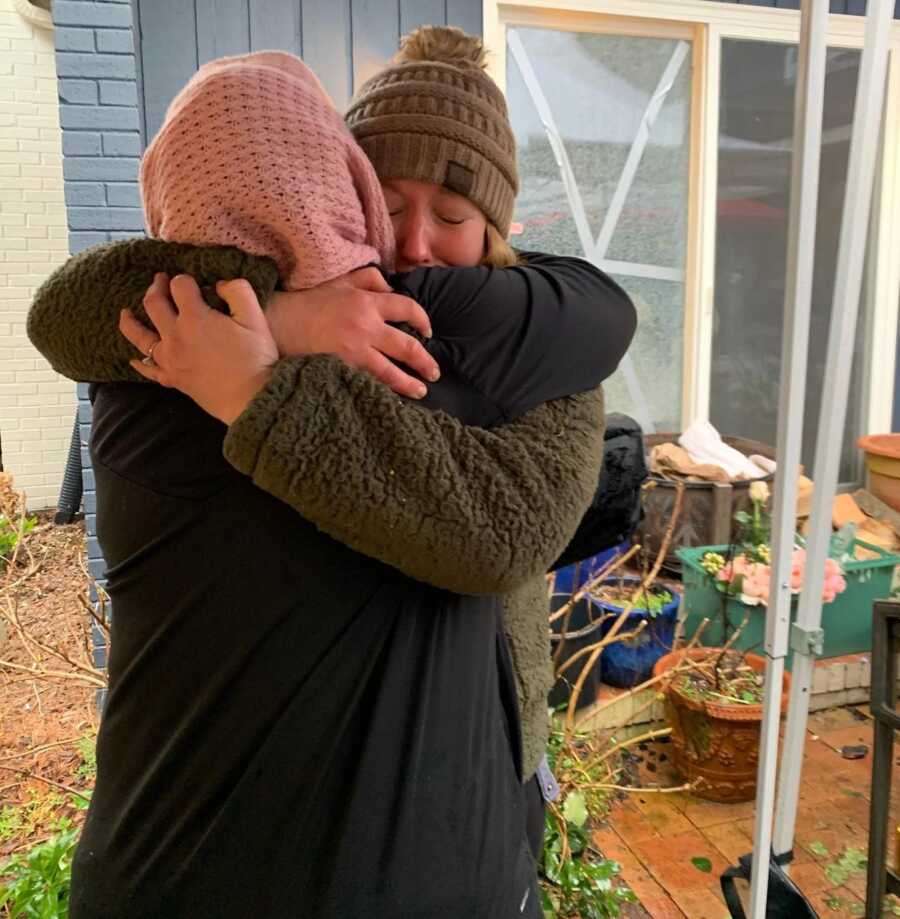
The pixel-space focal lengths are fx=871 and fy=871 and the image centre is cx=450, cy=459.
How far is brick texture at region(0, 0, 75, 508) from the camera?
6.09 meters

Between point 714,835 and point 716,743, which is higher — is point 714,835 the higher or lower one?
the lower one

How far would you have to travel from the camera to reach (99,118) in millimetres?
3049

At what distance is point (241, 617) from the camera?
28.8 inches

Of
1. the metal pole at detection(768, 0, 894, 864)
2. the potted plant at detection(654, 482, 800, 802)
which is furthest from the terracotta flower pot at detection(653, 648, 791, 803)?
the metal pole at detection(768, 0, 894, 864)

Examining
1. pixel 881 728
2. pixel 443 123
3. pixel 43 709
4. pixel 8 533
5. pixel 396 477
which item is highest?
pixel 443 123

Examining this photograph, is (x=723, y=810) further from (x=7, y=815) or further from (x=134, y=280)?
(x=134, y=280)

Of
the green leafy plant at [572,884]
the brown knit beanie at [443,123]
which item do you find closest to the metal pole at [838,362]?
the green leafy plant at [572,884]

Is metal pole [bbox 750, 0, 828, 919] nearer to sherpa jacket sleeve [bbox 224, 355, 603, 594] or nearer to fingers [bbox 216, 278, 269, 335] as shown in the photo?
sherpa jacket sleeve [bbox 224, 355, 603, 594]

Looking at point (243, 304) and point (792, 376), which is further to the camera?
point (792, 376)

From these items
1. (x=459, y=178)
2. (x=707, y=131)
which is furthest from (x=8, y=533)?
(x=459, y=178)

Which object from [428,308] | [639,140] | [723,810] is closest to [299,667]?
[428,308]

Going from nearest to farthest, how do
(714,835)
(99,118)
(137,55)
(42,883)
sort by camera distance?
(42,883) < (714,835) < (99,118) < (137,55)

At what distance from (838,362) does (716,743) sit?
163 centimetres

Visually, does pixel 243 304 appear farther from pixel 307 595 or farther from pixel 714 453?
pixel 714 453
